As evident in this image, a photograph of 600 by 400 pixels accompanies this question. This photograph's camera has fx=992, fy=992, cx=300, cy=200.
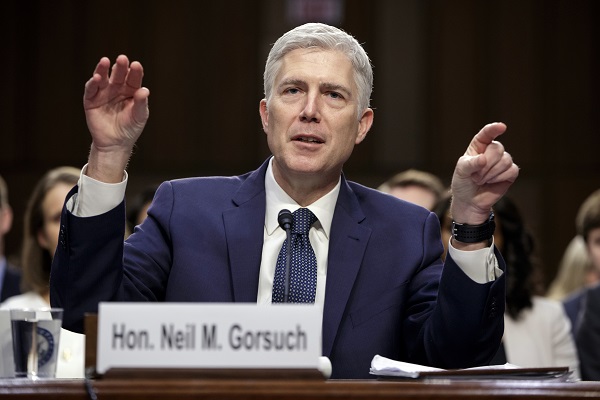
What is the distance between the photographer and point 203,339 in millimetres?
1494

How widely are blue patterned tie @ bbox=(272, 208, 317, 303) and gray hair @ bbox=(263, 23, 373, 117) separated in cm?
31

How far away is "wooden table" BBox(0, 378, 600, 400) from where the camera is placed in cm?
147

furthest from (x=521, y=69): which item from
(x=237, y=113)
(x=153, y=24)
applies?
(x=153, y=24)

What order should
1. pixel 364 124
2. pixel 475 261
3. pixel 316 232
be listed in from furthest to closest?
pixel 364 124 < pixel 316 232 < pixel 475 261

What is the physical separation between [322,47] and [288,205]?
391 millimetres

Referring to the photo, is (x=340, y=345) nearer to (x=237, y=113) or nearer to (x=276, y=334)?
(x=276, y=334)

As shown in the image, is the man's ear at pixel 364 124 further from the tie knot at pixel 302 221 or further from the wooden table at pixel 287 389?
the wooden table at pixel 287 389

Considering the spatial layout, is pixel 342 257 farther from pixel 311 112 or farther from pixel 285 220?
pixel 311 112

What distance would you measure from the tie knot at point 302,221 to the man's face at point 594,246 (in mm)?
2657

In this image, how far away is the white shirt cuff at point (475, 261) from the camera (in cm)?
211

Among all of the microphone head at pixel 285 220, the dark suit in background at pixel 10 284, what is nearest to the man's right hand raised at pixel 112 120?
the microphone head at pixel 285 220

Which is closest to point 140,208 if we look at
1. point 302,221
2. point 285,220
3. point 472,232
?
point 302,221

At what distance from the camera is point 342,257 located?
7.59 feet

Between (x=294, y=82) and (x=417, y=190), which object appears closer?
(x=294, y=82)
